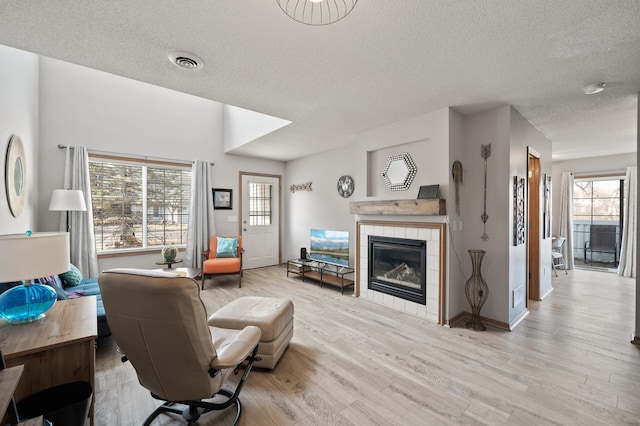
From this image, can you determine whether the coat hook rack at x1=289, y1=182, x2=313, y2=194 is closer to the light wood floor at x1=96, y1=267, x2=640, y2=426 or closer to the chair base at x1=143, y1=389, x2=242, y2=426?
the light wood floor at x1=96, y1=267, x2=640, y2=426

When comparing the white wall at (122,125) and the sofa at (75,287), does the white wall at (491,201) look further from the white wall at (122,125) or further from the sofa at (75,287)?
the white wall at (122,125)

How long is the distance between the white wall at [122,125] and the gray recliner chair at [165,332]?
3.95 m

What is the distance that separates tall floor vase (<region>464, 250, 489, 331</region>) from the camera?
3.08 m

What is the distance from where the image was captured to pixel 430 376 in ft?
7.07

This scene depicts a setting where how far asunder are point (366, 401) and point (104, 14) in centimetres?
297

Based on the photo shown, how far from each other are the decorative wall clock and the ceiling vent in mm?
3185

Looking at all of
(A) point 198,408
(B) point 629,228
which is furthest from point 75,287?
(B) point 629,228

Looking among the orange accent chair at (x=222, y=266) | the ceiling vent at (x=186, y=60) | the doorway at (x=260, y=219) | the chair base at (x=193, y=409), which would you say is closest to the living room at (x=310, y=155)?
the doorway at (x=260, y=219)

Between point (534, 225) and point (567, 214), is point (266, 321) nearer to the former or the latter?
point (534, 225)

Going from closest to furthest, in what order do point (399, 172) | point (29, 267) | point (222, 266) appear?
point (29, 267), point (399, 172), point (222, 266)

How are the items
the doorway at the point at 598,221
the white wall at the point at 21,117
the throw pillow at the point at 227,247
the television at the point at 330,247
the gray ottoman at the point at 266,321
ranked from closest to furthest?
1. the gray ottoman at the point at 266,321
2. the white wall at the point at 21,117
3. the television at the point at 330,247
4. the throw pillow at the point at 227,247
5. the doorway at the point at 598,221

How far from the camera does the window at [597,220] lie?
19.1ft

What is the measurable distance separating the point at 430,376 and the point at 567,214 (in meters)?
6.19

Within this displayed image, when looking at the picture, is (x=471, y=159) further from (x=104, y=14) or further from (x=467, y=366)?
(x=104, y=14)
